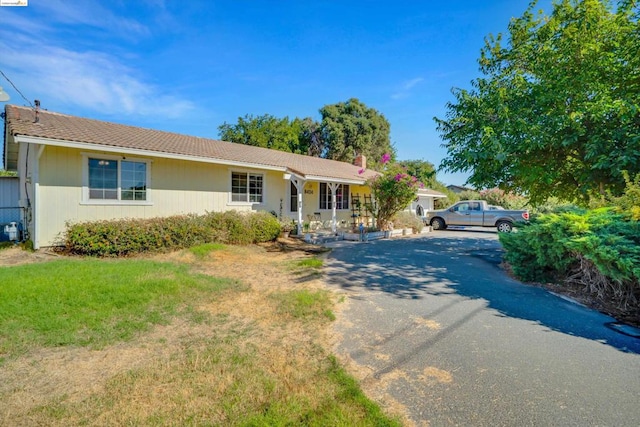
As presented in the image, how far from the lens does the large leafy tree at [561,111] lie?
8.08m

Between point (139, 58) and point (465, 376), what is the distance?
48.5 feet

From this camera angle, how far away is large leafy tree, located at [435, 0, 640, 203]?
26.5 ft

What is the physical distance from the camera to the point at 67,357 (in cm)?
334

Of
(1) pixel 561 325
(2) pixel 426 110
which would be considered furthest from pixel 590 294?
(2) pixel 426 110

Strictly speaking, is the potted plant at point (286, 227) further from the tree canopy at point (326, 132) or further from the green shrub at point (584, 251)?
the tree canopy at point (326, 132)

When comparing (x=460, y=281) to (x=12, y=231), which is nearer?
(x=460, y=281)

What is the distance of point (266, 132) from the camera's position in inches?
1275

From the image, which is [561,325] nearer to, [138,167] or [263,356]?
[263,356]

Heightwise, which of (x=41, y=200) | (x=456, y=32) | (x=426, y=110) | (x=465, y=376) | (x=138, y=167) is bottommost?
(x=465, y=376)

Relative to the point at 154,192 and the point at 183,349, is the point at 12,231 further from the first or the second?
the point at 183,349

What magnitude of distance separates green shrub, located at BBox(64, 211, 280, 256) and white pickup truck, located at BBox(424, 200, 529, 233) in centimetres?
1175

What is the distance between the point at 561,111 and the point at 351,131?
2428 cm

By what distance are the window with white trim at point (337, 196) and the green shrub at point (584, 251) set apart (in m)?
9.19

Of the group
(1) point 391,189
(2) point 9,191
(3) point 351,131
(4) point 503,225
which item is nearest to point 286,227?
(1) point 391,189
